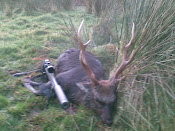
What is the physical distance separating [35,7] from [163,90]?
10829mm

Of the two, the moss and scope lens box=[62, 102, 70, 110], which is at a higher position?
the moss

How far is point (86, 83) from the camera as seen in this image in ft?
12.5

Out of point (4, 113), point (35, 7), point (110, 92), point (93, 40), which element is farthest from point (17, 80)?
point (35, 7)

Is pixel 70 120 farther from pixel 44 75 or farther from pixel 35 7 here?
pixel 35 7

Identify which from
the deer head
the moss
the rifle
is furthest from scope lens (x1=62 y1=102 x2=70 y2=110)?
the moss

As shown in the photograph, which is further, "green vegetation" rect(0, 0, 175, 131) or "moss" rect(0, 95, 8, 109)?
"moss" rect(0, 95, 8, 109)

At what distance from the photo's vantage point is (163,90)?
316 cm

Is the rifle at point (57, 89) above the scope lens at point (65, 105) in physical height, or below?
above

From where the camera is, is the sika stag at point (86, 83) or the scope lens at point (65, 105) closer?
the sika stag at point (86, 83)

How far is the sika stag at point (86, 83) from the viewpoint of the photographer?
11.4ft

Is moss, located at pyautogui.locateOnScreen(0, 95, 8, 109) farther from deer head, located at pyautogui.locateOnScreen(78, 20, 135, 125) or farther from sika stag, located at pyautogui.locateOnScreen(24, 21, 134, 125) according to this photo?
deer head, located at pyautogui.locateOnScreen(78, 20, 135, 125)

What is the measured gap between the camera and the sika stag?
137 inches

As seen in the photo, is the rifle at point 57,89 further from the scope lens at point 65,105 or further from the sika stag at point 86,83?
the sika stag at point 86,83

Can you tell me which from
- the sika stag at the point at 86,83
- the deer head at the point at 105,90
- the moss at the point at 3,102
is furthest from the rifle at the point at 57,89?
the moss at the point at 3,102
